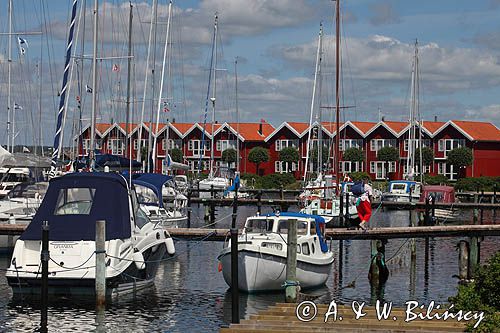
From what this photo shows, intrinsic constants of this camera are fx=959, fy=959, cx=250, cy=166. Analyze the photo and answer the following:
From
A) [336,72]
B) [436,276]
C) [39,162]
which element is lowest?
[436,276]

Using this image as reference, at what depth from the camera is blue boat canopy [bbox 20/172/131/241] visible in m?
28.6

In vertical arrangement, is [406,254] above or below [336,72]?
below

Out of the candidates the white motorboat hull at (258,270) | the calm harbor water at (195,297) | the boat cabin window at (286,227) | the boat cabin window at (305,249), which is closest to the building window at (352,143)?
the calm harbor water at (195,297)

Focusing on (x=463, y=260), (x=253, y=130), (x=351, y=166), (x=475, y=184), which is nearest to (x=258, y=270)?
(x=463, y=260)

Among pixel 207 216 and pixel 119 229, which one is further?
pixel 207 216

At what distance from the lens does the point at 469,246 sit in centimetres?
3466

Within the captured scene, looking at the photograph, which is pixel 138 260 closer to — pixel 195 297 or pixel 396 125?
pixel 195 297

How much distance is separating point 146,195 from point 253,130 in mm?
79849

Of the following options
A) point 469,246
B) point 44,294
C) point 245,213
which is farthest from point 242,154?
point 44,294

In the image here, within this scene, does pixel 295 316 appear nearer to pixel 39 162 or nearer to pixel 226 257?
pixel 226 257

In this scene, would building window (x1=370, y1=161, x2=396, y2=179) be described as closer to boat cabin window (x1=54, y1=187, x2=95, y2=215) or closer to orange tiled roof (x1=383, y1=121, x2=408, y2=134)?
orange tiled roof (x1=383, y1=121, x2=408, y2=134)

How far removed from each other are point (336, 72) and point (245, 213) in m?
24.6

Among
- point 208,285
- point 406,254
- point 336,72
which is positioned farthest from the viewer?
point 336,72

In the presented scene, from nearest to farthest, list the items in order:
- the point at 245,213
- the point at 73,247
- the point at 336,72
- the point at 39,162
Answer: the point at 73,247
the point at 39,162
the point at 336,72
the point at 245,213
